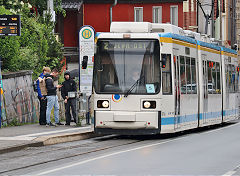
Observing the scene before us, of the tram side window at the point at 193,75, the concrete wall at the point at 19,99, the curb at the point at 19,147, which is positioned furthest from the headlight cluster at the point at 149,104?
the concrete wall at the point at 19,99

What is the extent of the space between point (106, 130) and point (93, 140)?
574 mm

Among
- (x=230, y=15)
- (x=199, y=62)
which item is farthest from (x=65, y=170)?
(x=230, y=15)

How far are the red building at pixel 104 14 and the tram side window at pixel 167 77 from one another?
33000 mm

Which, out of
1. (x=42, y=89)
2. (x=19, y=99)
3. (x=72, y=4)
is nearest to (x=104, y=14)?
(x=72, y=4)

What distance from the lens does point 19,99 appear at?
75.6ft

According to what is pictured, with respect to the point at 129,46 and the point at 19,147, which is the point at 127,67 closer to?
the point at 129,46

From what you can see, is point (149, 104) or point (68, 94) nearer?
point (149, 104)

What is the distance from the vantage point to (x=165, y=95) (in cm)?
1836

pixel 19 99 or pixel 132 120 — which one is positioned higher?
pixel 19 99

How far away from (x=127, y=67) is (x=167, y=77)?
3.88 feet

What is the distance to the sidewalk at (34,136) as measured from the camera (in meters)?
15.7

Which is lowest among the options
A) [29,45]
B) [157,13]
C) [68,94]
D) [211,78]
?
[68,94]

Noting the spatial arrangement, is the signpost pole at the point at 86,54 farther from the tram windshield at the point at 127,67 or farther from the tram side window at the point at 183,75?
the tram windshield at the point at 127,67

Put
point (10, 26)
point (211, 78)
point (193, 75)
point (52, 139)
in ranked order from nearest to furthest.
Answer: point (52, 139), point (10, 26), point (193, 75), point (211, 78)
